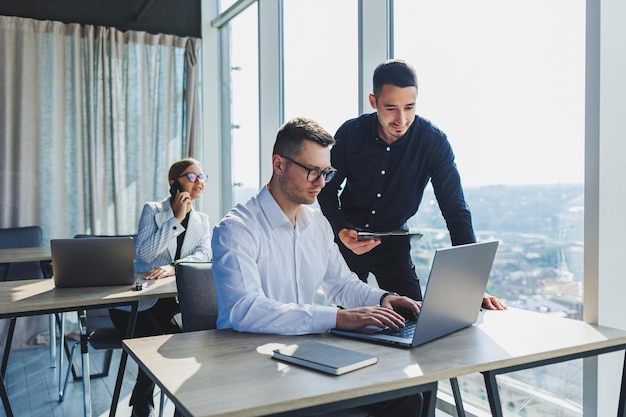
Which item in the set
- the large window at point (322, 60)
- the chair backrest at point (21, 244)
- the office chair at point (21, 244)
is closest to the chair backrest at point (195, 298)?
the large window at point (322, 60)

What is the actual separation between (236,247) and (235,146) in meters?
3.67

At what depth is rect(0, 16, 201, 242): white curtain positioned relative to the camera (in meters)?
4.98

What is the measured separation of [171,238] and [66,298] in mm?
925

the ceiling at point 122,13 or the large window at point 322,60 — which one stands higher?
the ceiling at point 122,13

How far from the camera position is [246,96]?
5.17m

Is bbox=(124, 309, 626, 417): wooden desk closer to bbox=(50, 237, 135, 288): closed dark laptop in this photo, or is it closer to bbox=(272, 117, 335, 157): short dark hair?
bbox=(272, 117, 335, 157): short dark hair

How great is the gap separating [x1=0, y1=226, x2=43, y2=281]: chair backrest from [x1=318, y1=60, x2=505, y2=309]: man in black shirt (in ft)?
9.97

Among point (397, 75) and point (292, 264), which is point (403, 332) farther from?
point (397, 75)

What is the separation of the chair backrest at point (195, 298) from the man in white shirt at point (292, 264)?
7.1 inches

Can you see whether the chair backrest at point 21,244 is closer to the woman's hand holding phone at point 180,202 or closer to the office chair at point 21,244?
the office chair at point 21,244

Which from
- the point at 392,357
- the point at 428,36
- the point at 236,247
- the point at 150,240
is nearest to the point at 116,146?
the point at 150,240

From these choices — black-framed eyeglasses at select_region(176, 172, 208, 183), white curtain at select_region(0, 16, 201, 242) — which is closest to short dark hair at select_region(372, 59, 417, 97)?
black-framed eyeglasses at select_region(176, 172, 208, 183)

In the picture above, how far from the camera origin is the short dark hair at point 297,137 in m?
2.01

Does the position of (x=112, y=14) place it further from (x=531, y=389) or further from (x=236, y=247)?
(x=531, y=389)
